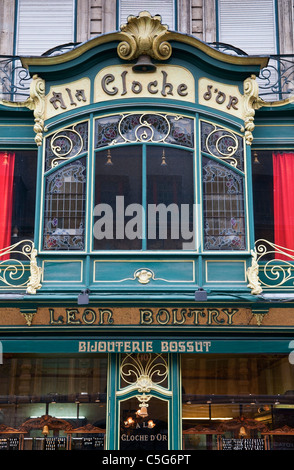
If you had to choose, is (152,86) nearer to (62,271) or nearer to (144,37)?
(144,37)

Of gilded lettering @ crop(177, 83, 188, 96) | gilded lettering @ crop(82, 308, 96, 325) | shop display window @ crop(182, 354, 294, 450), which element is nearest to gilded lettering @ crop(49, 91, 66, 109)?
gilded lettering @ crop(177, 83, 188, 96)

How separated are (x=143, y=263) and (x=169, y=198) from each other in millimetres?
1531

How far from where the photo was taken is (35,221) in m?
14.2

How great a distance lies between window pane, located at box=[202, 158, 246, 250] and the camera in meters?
14.2

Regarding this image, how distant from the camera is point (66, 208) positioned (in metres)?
14.4

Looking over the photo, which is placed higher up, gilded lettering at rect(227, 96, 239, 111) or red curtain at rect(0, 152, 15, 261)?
gilded lettering at rect(227, 96, 239, 111)

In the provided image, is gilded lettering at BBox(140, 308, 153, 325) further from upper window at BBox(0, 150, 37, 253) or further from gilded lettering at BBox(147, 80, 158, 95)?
gilded lettering at BBox(147, 80, 158, 95)

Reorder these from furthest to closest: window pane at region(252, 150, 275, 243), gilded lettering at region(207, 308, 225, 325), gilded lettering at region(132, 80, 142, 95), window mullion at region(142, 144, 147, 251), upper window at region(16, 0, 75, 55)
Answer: upper window at region(16, 0, 75, 55) < window pane at region(252, 150, 275, 243) < gilded lettering at region(132, 80, 142, 95) < window mullion at region(142, 144, 147, 251) < gilded lettering at region(207, 308, 225, 325)

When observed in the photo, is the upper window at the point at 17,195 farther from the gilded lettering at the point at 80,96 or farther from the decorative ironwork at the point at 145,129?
the decorative ironwork at the point at 145,129

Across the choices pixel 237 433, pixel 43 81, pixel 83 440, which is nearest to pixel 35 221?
pixel 43 81

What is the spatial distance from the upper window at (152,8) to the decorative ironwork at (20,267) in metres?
7.02

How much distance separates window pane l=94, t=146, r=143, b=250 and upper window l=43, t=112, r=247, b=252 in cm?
2

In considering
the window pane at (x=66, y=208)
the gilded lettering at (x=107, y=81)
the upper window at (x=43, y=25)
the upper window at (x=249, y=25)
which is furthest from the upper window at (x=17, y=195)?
the upper window at (x=249, y=25)
